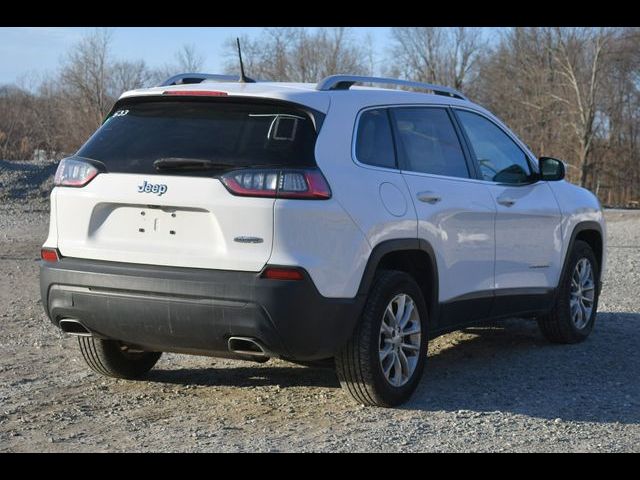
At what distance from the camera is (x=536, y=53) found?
2495 inches

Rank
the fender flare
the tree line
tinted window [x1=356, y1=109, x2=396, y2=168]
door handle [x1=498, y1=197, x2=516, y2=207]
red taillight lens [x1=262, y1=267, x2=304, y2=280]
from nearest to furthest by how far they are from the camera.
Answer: red taillight lens [x1=262, y1=267, x2=304, y2=280] → tinted window [x1=356, y1=109, x2=396, y2=168] → door handle [x1=498, y1=197, x2=516, y2=207] → the fender flare → the tree line

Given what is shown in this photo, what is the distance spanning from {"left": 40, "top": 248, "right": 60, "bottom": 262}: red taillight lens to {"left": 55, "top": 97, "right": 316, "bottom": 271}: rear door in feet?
0.14

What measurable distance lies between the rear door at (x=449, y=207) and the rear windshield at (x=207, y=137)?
954 mm

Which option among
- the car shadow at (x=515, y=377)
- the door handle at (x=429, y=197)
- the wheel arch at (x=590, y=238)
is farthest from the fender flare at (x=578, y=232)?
the door handle at (x=429, y=197)

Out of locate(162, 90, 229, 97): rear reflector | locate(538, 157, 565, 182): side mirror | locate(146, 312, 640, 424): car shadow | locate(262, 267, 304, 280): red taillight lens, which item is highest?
locate(162, 90, 229, 97): rear reflector

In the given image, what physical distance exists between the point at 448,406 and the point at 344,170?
62.5 inches

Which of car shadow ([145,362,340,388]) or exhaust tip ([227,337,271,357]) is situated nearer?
exhaust tip ([227,337,271,357])

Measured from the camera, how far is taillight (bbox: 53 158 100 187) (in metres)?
5.84

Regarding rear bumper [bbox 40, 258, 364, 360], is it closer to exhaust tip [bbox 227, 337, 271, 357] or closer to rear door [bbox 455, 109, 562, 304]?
exhaust tip [bbox 227, 337, 271, 357]

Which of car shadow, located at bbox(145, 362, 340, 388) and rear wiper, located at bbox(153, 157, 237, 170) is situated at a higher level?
rear wiper, located at bbox(153, 157, 237, 170)

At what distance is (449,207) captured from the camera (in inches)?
259

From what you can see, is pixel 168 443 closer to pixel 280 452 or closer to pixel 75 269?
pixel 280 452

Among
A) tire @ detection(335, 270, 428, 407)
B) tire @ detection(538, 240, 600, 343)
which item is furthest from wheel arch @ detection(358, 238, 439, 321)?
tire @ detection(538, 240, 600, 343)

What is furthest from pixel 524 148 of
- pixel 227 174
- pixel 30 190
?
pixel 30 190
